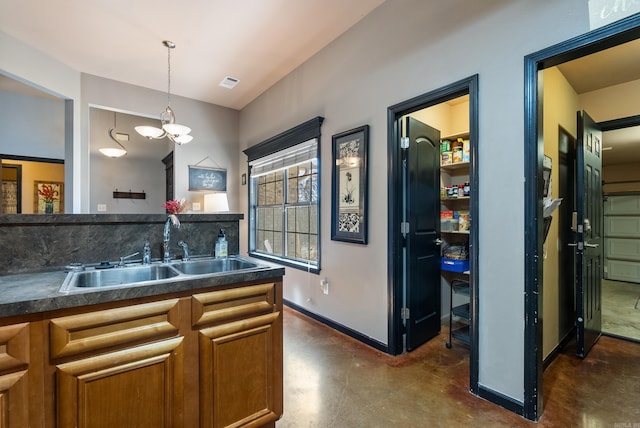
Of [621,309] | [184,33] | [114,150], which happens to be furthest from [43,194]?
[621,309]

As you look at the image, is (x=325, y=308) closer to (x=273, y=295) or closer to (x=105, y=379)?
(x=273, y=295)

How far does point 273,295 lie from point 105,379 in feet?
2.66

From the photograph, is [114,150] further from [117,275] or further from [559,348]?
[559,348]

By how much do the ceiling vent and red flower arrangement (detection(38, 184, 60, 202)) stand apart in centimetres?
388

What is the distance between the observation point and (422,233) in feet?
9.25

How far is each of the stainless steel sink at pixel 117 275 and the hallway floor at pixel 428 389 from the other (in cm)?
117

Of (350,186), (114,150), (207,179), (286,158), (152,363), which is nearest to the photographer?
(152,363)

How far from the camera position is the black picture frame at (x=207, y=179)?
15.8 feet

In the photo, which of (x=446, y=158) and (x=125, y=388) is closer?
(x=125, y=388)

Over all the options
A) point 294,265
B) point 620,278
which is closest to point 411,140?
point 294,265

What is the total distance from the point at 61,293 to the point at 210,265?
A: 3.04 ft

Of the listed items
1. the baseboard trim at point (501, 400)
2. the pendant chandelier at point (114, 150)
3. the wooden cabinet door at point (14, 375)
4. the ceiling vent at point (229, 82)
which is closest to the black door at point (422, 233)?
the baseboard trim at point (501, 400)

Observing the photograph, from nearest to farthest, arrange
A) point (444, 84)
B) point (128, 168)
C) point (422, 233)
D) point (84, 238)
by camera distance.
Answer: point (84, 238) < point (444, 84) < point (422, 233) < point (128, 168)

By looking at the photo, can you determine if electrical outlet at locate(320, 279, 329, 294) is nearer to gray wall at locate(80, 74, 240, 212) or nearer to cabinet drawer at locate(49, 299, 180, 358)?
cabinet drawer at locate(49, 299, 180, 358)
